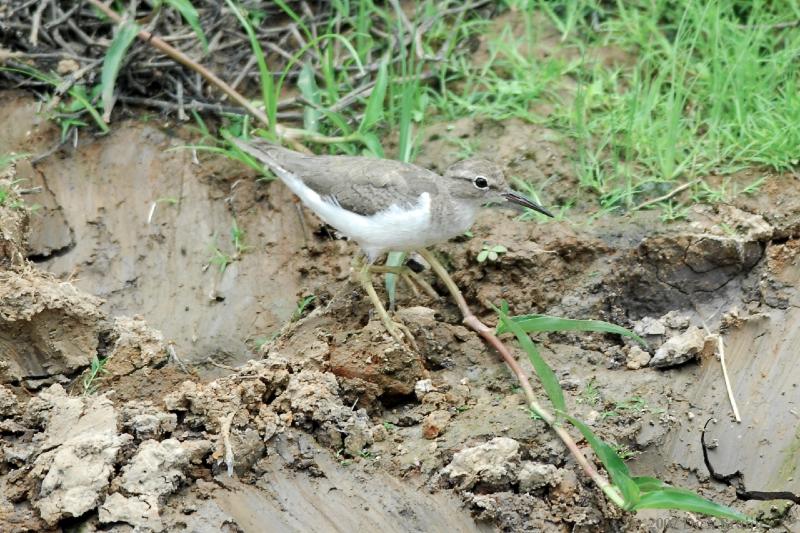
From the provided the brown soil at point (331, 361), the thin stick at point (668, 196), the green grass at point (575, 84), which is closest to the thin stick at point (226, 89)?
the green grass at point (575, 84)

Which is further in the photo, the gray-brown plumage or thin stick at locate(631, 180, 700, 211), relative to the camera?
thin stick at locate(631, 180, 700, 211)

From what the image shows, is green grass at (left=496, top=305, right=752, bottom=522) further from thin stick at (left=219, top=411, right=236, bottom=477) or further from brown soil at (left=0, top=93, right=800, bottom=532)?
thin stick at (left=219, top=411, right=236, bottom=477)

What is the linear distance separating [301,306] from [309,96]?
5.06 feet

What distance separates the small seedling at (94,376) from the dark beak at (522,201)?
2319mm

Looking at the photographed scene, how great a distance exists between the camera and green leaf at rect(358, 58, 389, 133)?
637 cm

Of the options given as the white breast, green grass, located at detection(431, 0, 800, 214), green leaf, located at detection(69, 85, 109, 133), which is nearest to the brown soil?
green leaf, located at detection(69, 85, 109, 133)

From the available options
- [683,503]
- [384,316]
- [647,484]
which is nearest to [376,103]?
[384,316]

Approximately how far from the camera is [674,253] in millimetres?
5809

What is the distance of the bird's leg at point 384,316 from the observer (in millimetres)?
5363

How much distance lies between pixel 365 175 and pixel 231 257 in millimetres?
1009

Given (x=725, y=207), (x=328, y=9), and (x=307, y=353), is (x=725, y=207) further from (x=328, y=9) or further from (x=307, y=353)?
(x=328, y=9)

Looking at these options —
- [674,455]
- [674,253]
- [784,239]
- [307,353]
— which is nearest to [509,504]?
[674,455]

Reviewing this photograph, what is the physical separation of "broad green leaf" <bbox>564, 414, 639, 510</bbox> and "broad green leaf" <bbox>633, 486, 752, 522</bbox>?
4cm

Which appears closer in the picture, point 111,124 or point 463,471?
point 463,471
